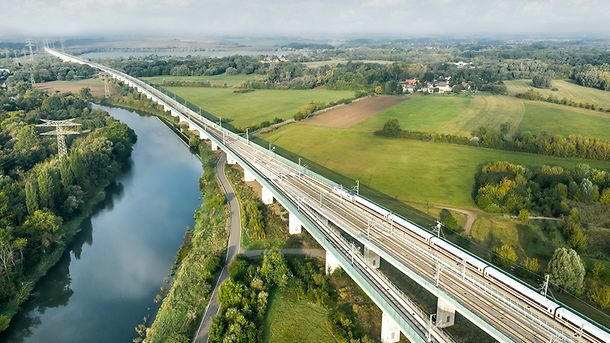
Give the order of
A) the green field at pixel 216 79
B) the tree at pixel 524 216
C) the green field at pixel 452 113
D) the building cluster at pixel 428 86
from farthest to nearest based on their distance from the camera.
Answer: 1. the green field at pixel 216 79
2. the building cluster at pixel 428 86
3. the green field at pixel 452 113
4. the tree at pixel 524 216

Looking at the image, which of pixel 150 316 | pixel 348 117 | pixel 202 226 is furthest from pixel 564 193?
pixel 348 117

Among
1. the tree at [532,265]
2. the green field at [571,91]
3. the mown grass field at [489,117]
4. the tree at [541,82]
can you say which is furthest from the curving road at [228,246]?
the tree at [541,82]

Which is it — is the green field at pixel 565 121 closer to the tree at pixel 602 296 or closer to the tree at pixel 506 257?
the tree at pixel 506 257

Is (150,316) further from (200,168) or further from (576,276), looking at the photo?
(200,168)

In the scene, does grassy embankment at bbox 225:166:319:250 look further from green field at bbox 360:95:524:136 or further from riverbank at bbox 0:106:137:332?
green field at bbox 360:95:524:136

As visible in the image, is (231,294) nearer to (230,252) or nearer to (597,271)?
(230,252)
